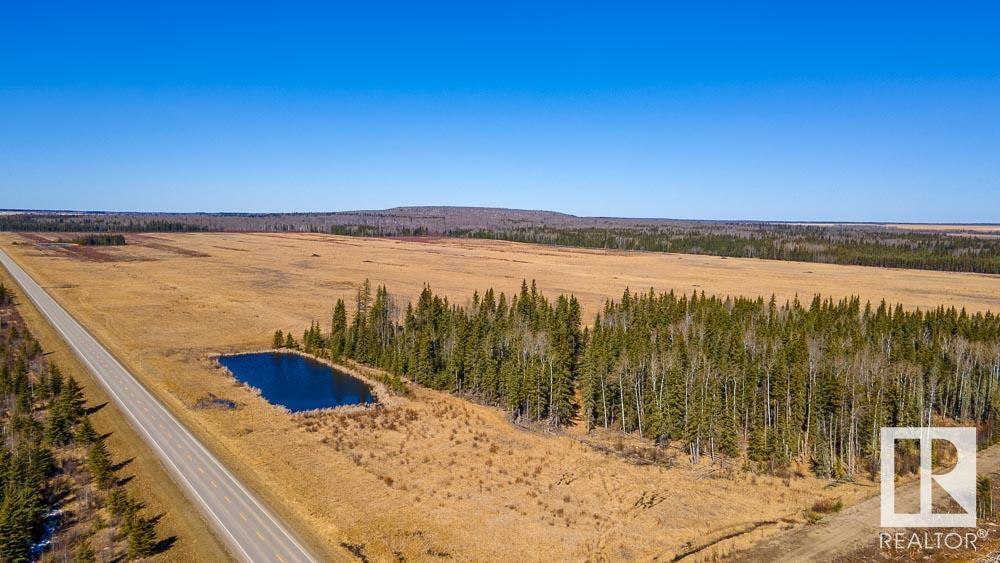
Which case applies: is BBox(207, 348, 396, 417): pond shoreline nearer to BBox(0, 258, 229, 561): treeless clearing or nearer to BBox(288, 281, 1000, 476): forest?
BBox(288, 281, 1000, 476): forest

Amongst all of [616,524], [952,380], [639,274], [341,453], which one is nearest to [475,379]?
[341,453]

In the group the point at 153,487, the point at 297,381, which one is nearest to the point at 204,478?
the point at 153,487

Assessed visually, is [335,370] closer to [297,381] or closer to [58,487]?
[297,381]

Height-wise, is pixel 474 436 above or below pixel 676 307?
below

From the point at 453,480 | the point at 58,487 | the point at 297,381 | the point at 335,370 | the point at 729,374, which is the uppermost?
the point at 729,374

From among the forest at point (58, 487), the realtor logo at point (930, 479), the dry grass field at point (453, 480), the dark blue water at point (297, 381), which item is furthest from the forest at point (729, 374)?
the forest at point (58, 487)

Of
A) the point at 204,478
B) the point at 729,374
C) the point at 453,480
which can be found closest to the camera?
the point at 204,478

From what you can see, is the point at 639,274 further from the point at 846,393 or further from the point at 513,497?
the point at 513,497
